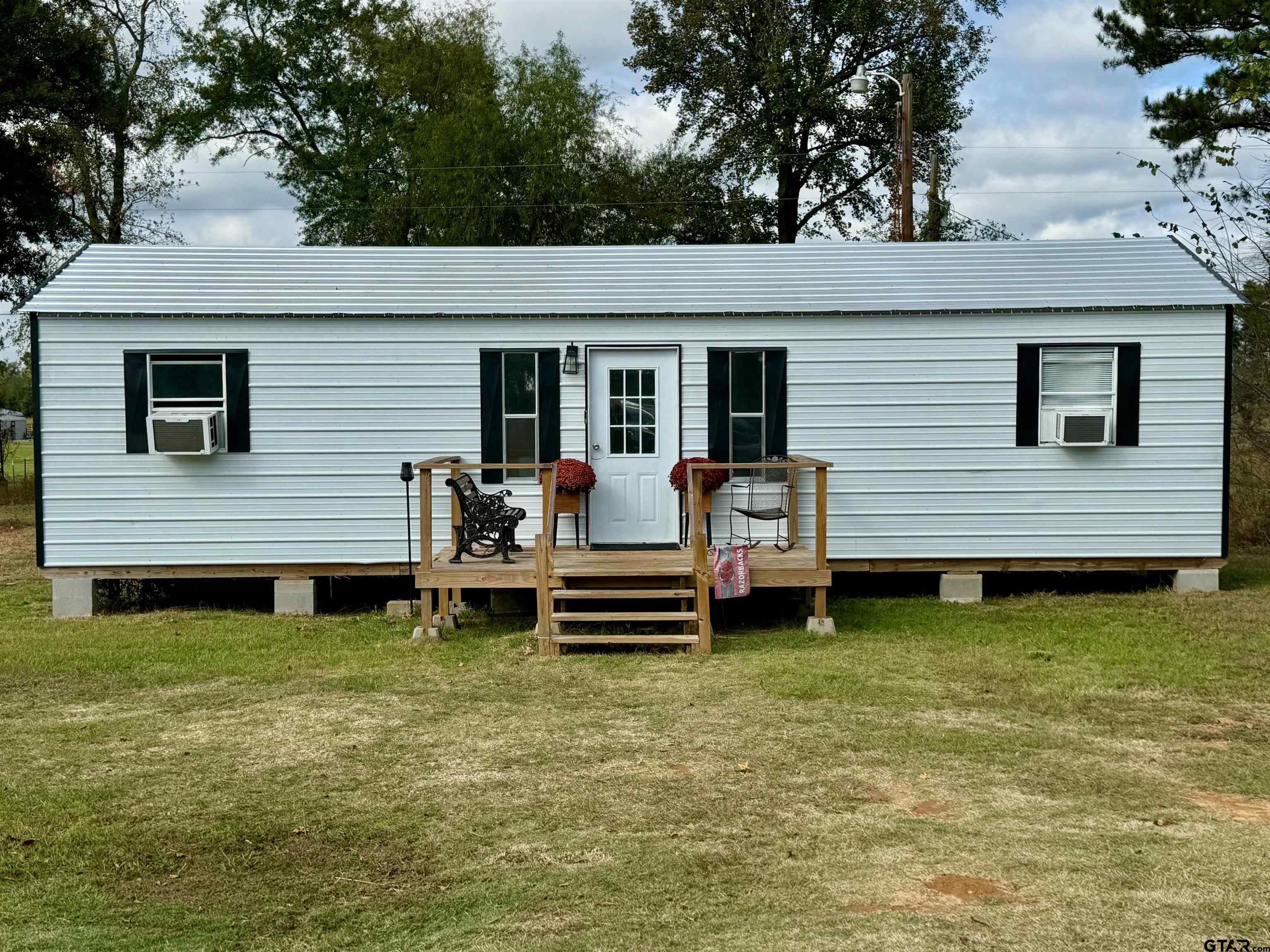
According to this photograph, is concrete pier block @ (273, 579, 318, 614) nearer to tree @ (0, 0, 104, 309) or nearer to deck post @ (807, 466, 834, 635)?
deck post @ (807, 466, 834, 635)

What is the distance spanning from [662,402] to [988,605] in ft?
11.2

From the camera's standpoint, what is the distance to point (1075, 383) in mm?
11109

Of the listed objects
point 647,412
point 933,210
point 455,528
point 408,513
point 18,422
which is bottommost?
point 455,528

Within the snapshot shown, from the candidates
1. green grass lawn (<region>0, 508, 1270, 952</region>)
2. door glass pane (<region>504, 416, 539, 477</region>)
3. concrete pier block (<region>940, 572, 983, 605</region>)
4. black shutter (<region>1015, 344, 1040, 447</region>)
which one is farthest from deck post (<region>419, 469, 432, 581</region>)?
black shutter (<region>1015, 344, 1040, 447</region>)

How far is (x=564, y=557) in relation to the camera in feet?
32.5

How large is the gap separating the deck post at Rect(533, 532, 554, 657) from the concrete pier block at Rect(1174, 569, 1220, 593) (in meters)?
5.97

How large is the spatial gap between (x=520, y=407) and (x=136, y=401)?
10.9 ft

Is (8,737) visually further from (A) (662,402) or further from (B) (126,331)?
(A) (662,402)

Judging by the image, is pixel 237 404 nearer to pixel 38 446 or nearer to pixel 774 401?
pixel 38 446

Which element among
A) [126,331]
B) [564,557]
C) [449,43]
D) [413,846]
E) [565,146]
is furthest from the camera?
[449,43]

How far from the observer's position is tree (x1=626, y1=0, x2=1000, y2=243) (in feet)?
86.7

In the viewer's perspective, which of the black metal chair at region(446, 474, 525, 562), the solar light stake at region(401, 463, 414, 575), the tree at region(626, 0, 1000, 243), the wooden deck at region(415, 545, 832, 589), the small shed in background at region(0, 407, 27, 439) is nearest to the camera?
the wooden deck at region(415, 545, 832, 589)

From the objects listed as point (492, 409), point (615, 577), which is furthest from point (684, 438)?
point (615, 577)

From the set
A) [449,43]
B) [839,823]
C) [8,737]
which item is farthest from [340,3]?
[839,823]
